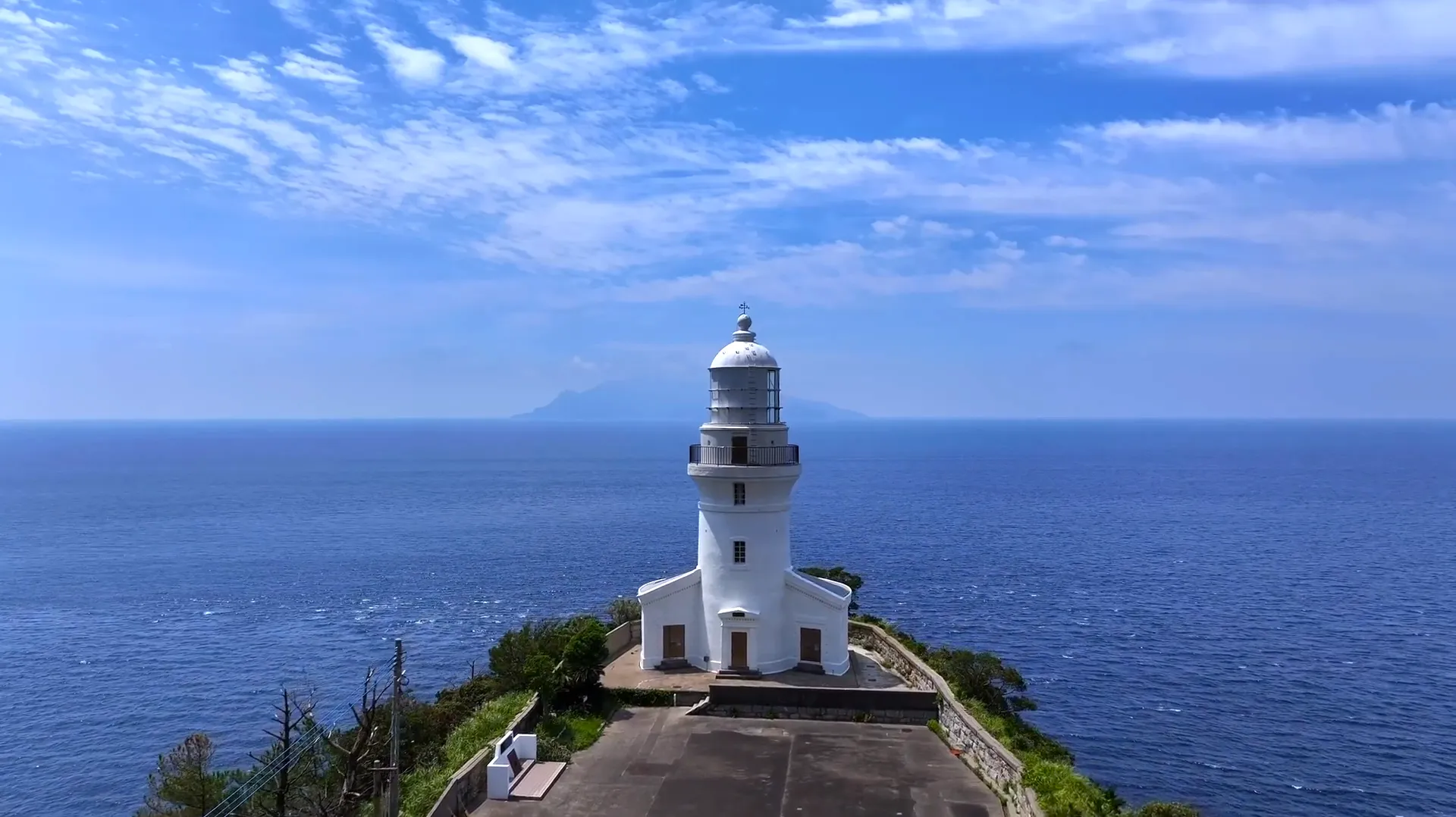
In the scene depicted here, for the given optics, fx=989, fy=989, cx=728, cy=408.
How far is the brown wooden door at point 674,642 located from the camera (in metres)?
26.6

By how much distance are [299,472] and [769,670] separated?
557ft

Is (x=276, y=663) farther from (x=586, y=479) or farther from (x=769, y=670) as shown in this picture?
(x=586, y=479)

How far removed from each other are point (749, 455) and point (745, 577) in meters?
3.25

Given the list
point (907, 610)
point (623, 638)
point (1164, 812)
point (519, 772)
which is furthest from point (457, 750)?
point (907, 610)

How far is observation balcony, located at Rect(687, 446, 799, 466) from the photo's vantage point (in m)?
26.0

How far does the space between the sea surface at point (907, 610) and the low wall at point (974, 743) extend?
9.89 m

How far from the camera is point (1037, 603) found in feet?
191

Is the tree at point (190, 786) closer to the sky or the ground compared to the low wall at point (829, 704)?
closer to the ground

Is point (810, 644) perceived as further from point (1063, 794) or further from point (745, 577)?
A: point (1063, 794)

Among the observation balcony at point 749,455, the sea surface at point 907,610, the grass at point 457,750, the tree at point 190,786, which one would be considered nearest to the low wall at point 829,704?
the grass at point 457,750

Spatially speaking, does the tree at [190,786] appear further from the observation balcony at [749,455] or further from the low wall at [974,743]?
the low wall at [974,743]

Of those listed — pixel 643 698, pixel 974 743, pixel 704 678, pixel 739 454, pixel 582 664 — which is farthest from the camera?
pixel 739 454

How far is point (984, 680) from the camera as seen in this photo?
32.4 meters

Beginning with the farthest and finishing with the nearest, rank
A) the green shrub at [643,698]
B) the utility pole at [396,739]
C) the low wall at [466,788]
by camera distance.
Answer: the green shrub at [643,698], the low wall at [466,788], the utility pole at [396,739]
